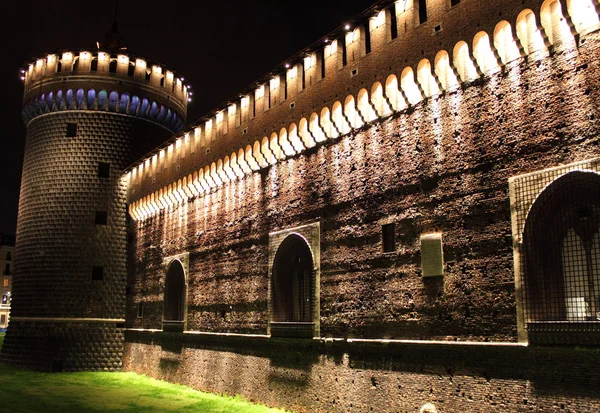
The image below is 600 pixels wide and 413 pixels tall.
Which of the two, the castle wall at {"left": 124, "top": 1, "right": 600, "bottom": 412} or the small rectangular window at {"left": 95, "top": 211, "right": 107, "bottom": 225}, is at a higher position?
the small rectangular window at {"left": 95, "top": 211, "right": 107, "bottom": 225}

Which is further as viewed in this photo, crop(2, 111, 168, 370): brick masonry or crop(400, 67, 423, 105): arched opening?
crop(2, 111, 168, 370): brick masonry

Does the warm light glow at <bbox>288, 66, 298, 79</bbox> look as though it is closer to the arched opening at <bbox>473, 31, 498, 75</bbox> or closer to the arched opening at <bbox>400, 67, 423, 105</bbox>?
the arched opening at <bbox>400, 67, 423, 105</bbox>

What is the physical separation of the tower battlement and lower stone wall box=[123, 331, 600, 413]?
Result: 39.6 ft

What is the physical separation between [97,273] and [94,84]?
8.18 m

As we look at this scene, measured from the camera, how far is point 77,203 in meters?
24.0

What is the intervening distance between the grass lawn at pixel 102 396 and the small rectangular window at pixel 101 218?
6.18 meters

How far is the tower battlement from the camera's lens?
81.4 feet

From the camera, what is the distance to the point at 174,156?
21.3 meters

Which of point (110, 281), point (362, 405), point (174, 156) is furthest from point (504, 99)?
point (110, 281)

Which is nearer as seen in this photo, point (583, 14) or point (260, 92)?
point (583, 14)

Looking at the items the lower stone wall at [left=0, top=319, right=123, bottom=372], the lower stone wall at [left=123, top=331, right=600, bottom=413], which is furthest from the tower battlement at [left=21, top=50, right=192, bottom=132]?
the lower stone wall at [left=123, top=331, right=600, bottom=413]

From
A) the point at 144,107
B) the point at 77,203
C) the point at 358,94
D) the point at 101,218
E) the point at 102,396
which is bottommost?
the point at 102,396

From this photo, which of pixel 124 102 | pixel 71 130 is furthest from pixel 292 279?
pixel 71 130

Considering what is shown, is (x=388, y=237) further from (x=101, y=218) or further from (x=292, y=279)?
(x=101, y=218)
